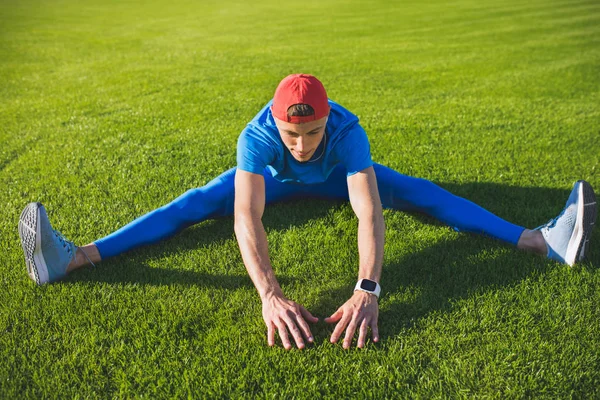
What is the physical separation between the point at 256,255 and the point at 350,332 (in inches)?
27.2

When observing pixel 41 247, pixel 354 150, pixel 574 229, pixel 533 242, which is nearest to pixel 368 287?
pixel 354 150

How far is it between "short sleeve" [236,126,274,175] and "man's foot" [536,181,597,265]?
6.28ft

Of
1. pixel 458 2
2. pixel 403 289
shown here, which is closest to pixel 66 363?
pixel 403 289

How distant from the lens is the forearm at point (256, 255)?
2867 mm

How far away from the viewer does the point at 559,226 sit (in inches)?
134

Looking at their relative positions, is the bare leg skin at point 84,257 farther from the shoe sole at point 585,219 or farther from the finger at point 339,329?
the shoe sole at point 585,219

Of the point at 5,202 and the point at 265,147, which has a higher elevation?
the point at 265,147

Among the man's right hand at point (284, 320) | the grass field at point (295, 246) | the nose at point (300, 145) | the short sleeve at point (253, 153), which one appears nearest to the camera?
the grass field at point (295, 246)

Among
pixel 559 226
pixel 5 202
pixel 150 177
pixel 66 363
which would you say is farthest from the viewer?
pixel 150 177

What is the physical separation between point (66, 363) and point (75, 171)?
2.78 metres

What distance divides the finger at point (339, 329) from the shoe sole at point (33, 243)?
179 cm

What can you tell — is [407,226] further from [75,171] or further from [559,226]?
[75,171]

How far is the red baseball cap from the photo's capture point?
2.92m

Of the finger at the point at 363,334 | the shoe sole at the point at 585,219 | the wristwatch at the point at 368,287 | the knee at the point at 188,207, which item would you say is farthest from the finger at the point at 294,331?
the shoe sole at the point at 585,219
